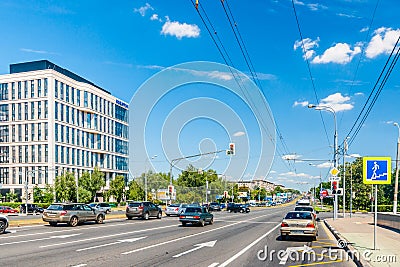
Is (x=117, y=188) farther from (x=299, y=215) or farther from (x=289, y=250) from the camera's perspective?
(x=289, y=250)

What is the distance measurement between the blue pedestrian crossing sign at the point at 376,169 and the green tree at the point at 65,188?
6869cm

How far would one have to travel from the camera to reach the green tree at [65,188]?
76.9 metres

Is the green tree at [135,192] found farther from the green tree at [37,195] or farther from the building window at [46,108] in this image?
the building window at [46,108]

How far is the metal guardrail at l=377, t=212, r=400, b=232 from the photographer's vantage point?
2574cm

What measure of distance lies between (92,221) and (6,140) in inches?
2564

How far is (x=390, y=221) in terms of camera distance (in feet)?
91.7

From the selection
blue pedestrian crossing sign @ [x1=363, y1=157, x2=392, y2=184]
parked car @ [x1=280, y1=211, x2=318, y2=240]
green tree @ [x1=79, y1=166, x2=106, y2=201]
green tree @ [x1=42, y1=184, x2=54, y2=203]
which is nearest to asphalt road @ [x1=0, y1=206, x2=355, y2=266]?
parked car @ [x1=280, y1=211, x2=318, y2=240]

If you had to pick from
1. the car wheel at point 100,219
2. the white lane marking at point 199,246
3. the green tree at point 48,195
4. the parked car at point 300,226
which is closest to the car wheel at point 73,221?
the car wheel at point 100,219

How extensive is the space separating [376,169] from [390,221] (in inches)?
574

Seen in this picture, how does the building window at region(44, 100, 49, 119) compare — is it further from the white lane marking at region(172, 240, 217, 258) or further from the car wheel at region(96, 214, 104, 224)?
the white lane marking at region(172, 240, 217, 258)

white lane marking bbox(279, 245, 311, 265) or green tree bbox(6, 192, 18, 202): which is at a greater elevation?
white lane marking bbox(279, 245, 311, 265)

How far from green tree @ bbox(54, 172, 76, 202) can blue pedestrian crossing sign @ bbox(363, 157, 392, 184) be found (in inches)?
2704

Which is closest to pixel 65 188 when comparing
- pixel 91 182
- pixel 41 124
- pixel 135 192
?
pixel 91 182

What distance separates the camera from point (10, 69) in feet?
304
